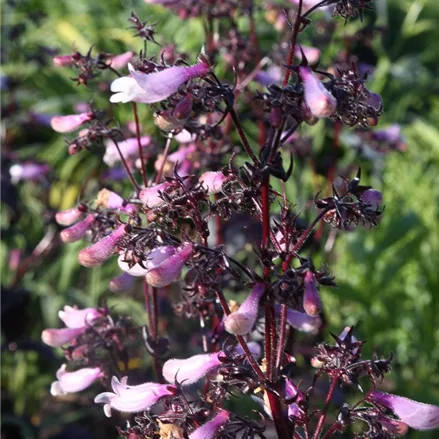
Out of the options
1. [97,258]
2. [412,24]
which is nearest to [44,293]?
[97,258]

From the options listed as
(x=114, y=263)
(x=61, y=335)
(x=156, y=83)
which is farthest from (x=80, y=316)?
(x=114, y=263)

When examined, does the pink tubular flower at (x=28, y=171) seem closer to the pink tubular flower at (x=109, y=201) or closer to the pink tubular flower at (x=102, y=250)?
→ the pink tubular flower at (x=109, y=201)

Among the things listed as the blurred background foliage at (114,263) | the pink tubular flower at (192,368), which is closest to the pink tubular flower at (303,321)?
the pink tubular flower at (192,368)

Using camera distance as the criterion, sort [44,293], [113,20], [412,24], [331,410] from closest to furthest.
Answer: [331,410]
[44,293]
[113,20]
[412,24]

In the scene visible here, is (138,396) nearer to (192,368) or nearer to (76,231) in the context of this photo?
(192,368)

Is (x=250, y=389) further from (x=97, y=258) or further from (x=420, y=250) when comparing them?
(x=420, y=250)

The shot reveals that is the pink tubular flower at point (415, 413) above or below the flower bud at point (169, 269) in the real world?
below
